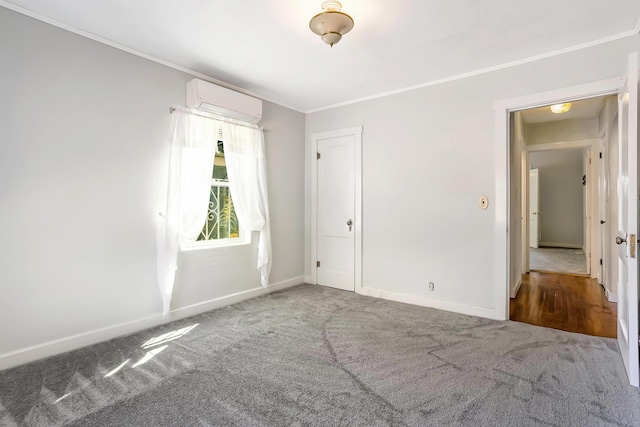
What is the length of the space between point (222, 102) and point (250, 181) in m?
0.96

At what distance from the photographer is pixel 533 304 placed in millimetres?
3826

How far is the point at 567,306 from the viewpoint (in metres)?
3.71

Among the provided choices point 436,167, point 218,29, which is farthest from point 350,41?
point 436,167

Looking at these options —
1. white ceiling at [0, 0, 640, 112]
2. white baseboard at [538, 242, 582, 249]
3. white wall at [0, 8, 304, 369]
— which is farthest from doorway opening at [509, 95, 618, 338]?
white wall at [0, 8, 304, 369]

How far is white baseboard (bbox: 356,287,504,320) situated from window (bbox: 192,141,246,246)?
6.15ft

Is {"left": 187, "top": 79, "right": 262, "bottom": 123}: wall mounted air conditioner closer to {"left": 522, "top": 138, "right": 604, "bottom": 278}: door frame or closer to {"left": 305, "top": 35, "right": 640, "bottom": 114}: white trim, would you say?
{"left": 305, "top": 35, "right": 640, "bottom": 114}: white trim

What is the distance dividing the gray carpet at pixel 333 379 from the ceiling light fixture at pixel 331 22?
2426mm

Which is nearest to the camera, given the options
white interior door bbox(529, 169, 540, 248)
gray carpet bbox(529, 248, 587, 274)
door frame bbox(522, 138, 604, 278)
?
door frame bbox(522, 138, 604, 278)

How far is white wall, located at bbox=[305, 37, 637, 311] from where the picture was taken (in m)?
3.13

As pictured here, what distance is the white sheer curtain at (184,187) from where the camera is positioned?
314cm

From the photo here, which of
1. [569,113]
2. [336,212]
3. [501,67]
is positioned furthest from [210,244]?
[569,113]

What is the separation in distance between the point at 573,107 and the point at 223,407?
5661 mm

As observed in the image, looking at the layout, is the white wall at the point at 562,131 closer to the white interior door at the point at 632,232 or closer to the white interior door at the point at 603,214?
the white interior door at the point at 603,214

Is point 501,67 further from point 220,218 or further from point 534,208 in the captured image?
point 534,208
